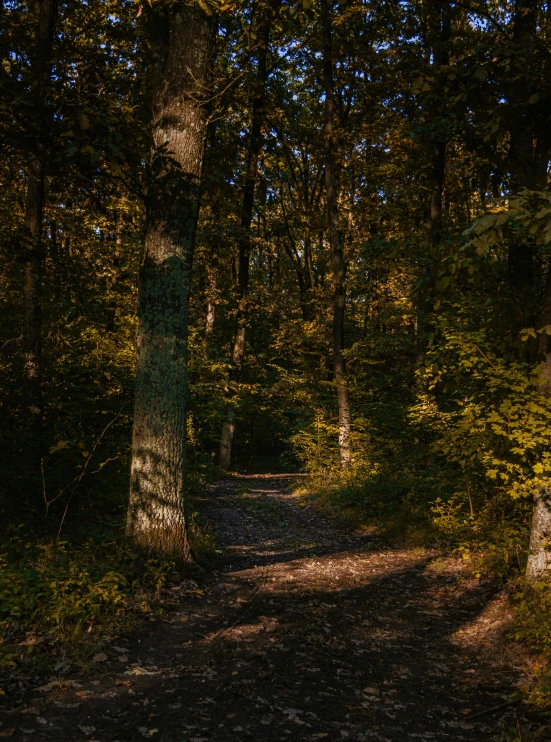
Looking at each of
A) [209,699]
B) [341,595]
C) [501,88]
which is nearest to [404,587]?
[341,595]

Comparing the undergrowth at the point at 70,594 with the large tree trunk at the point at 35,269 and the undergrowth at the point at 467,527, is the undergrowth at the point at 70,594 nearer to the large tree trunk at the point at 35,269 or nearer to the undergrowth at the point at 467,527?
the large tree trunk at the point at 35,269

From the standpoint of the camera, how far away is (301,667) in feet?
16.3

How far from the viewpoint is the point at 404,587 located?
25.0ft

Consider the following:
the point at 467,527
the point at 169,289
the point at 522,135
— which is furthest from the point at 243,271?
the point at 467,527

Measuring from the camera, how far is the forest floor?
3877mm

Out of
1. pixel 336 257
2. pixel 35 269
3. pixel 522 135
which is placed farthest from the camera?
pixel 336 257

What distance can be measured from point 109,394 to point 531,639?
7506 millimetres

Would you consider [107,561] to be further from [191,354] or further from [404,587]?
[191,354]

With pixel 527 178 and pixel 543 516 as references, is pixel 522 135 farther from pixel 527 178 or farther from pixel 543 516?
pixel 543 516

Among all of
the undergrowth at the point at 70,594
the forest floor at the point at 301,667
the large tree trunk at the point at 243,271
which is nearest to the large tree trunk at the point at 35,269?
the undergrowth at the point at 70,594

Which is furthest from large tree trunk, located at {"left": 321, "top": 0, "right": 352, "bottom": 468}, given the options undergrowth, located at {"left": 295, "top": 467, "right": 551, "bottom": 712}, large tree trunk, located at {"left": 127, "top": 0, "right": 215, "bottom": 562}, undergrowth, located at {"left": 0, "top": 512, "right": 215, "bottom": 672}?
undergrowth, located at {"left": 0, "top": 512, "right": 215, "bottom": 672}

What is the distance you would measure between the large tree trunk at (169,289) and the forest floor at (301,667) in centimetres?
118

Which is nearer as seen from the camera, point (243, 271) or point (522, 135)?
point (522, 135)

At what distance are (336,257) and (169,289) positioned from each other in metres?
10.8
